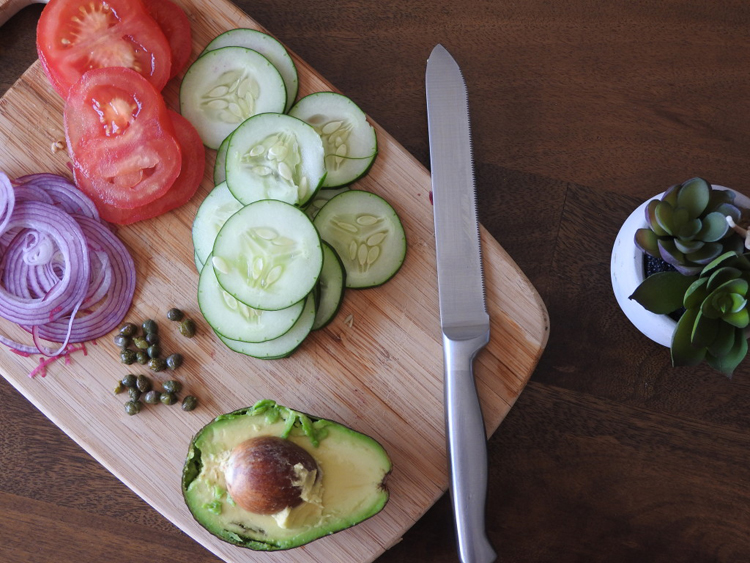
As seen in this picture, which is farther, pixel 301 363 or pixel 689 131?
pixel 689 131

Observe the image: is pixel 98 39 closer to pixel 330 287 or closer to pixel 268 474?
pixel 330 287

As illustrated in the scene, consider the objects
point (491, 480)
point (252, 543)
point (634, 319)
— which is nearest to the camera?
point (252, 543)

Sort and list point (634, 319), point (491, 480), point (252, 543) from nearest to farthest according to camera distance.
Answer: point (252, 543)
point (634, 319)
point (491, 480)

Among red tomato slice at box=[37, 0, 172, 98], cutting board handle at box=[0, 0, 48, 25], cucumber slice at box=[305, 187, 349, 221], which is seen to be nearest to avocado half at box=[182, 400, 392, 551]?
cucumber slice at box=[305, 187, 349, 221]

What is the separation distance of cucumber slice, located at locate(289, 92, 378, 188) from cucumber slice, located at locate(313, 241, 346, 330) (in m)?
0.26

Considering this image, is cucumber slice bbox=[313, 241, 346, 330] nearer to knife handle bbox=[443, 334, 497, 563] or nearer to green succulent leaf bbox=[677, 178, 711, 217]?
knife handle bbox=[443, 334, 497, 563]

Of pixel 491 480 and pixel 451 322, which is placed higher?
pixel 451 322

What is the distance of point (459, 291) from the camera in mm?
1801

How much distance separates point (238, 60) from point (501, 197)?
98 cm

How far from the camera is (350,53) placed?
210 cm

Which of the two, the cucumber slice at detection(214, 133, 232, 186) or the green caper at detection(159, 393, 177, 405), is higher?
the cucumber slice at detection(214, 133, 232, 186)

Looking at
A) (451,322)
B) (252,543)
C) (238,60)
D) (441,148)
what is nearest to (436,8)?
(441,148)

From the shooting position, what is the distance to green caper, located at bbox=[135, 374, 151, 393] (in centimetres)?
183

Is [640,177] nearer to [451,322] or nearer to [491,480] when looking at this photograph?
[451,322]
